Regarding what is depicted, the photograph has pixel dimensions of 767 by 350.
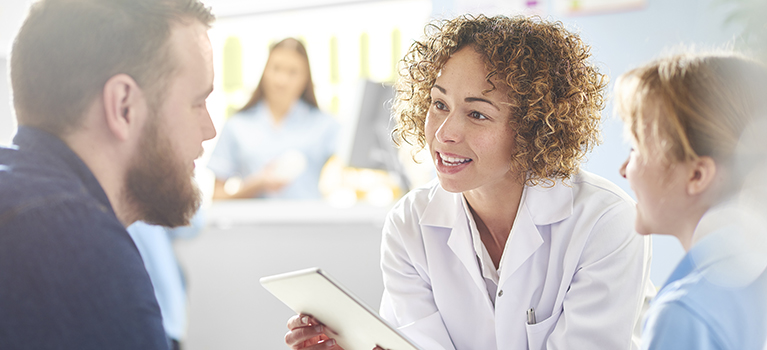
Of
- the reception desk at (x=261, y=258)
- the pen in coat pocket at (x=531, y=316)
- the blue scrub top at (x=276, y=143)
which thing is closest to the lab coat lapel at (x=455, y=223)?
the pen in coat pocket at (x=531, y=316)

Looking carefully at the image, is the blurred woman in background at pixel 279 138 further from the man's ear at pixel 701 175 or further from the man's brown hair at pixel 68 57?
the man's ear at pixel 701 175

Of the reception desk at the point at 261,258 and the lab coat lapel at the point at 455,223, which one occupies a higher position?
the lab coat lapel at the point at 455,223

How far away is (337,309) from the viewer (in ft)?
3.63

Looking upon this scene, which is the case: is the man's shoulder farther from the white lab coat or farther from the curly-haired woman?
the white lab coat

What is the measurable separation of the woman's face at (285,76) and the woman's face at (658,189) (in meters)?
2.43

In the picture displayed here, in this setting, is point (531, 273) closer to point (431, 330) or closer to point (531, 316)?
point (531, 316)

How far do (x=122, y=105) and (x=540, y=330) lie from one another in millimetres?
1031

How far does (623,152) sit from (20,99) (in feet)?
7.18

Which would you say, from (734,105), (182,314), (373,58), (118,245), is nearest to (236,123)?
(373,58)

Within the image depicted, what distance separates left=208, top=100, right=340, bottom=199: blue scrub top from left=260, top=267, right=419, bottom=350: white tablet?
189 cm

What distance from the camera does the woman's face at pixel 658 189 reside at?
32.8 inches

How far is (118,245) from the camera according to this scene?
715 mm

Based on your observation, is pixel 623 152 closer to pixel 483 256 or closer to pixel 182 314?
pixel 483 256

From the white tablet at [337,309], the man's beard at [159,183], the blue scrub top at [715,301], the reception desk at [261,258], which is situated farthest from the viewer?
the reception desk at [261,258]
